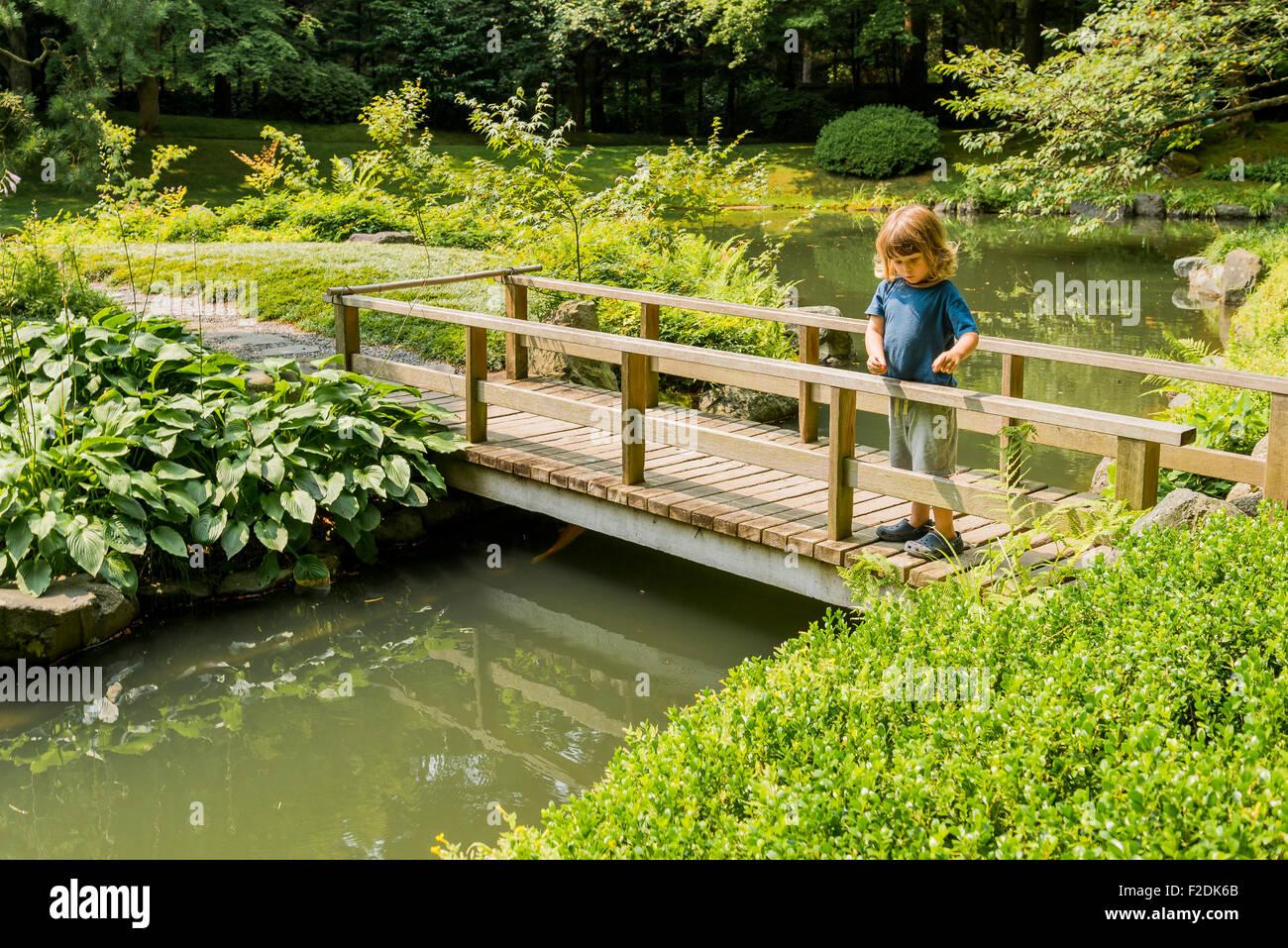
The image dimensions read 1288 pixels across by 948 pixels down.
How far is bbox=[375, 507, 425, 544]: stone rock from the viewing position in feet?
26.4

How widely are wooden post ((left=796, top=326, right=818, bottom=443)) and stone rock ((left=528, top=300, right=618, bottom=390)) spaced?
2.11 metres

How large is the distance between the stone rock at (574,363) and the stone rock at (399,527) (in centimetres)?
221

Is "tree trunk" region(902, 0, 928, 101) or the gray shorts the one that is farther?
"tree trunk" region(902, 0, 928, 101)

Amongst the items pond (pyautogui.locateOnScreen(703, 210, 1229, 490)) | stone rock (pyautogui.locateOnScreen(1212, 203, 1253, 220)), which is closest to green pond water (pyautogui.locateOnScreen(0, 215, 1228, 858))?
pond (pyautogui.locateOnScreen(703, 210, 1229, 490))

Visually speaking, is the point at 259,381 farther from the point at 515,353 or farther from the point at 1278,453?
the point at 1278,453

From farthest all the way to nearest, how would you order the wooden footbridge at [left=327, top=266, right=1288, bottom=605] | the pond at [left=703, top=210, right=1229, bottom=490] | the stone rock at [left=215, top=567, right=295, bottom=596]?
the pond at [left=703, top=210, right=1229, bottom=490] → the stone rock at [left=215, top=567, right=295, bottom=596] → the wooden footbridge at [left=327, top=266, right=1288, bottom=605]

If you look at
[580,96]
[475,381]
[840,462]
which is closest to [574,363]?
[475,381]

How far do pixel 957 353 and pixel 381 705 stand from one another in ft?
10.8

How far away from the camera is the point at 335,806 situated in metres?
5.12

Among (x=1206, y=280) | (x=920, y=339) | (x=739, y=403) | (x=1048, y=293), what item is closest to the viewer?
(x=920, y=339)

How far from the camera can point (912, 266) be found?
5.51 metres

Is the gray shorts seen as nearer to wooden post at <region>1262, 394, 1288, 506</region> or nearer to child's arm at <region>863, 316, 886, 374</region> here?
child's arm at <region>863, 316, 886, 374</region>

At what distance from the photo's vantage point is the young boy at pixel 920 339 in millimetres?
5441

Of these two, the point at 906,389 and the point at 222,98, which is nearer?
the point at 906,389
